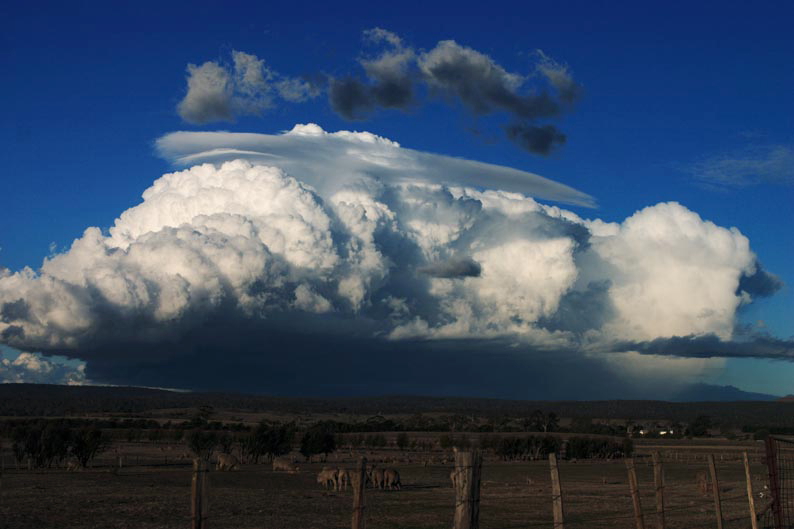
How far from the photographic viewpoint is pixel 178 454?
8456cm

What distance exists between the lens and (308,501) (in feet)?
133

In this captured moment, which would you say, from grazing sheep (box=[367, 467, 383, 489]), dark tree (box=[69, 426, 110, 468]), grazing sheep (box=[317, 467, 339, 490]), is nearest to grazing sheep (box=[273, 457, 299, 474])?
dark tree (box=[69, 426, 110, 468])

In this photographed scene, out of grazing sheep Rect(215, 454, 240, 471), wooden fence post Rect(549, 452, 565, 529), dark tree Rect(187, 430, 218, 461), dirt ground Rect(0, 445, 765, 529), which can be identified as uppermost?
wooden fence post Rect(549, 452, 565, 529)

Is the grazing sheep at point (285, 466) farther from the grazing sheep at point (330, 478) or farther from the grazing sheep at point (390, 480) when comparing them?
the grazing sheep at point (390, 480)

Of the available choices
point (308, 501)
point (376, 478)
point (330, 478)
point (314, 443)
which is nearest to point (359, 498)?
point (308, 501)

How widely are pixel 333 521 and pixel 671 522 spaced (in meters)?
11.7

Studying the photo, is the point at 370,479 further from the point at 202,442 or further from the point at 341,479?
the point at 202,442

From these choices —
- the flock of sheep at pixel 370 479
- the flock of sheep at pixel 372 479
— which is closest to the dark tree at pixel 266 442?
the flock of sheep at pixel 370 479

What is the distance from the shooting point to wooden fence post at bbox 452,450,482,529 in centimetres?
1105

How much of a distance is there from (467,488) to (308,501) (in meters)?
30.8

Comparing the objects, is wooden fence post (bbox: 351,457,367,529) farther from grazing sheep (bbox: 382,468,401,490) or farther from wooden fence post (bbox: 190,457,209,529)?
grazing sheep (bbox: 382,468,401,490)

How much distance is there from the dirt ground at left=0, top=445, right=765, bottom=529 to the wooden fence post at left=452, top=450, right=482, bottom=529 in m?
12.2

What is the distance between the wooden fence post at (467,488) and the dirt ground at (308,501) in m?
12.2

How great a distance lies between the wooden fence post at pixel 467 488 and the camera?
11047 mm
